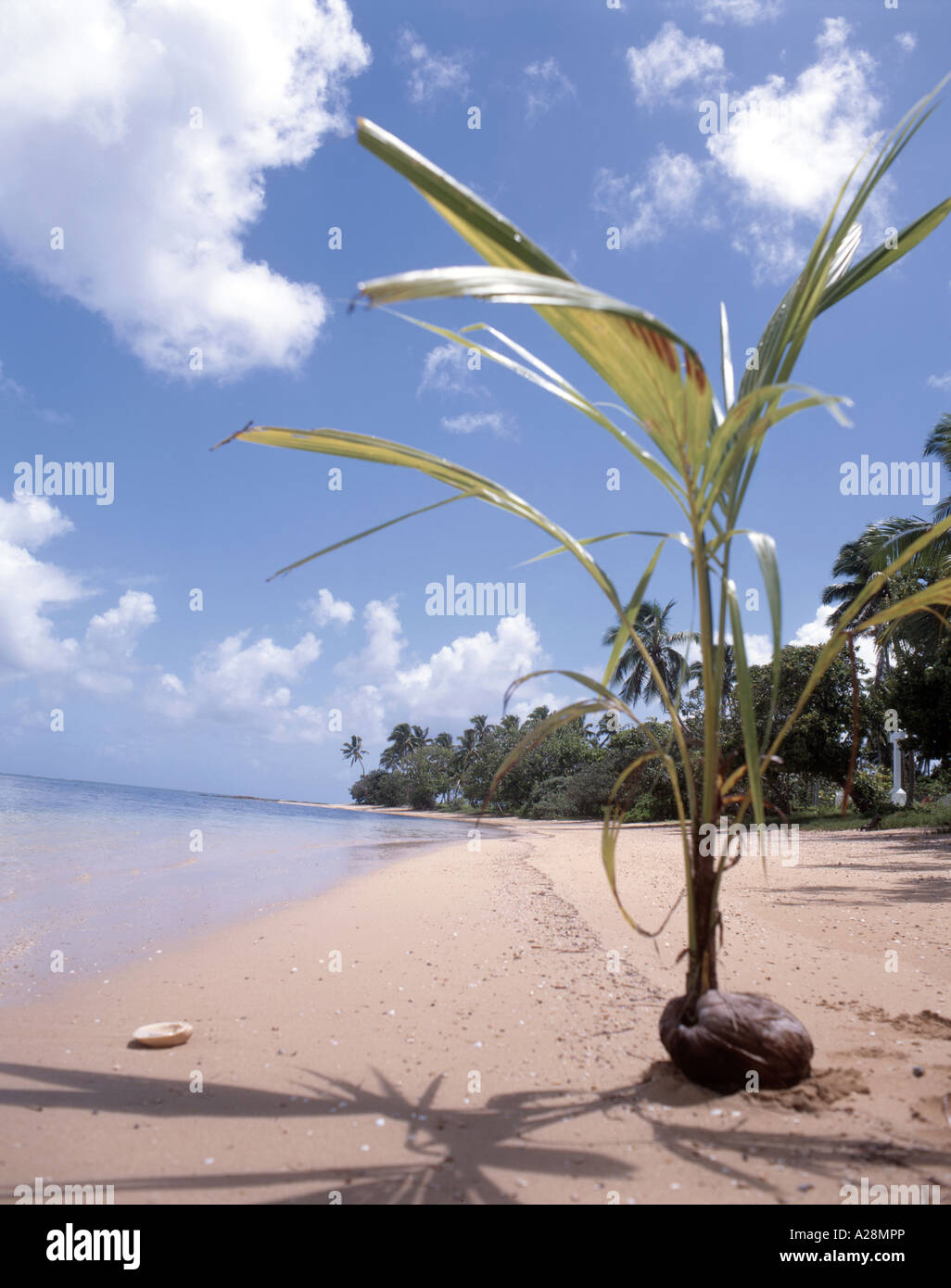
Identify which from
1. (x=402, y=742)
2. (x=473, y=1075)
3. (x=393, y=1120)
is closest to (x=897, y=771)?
(x=473, y=1075)

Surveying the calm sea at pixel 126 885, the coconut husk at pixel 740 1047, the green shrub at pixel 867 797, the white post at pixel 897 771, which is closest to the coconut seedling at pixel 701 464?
the coconut husk at pixel 740 1047

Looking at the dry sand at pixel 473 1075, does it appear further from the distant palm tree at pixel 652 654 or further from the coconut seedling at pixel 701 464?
the distant palm tree at pixel 652 654

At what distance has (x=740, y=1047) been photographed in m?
2.92

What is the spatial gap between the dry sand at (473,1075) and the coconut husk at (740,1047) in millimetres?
79

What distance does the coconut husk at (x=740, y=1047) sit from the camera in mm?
Result: 2920

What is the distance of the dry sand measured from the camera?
2.43 m

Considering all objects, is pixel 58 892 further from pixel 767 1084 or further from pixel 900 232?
pixel 900 232

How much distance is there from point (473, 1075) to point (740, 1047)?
1176mm

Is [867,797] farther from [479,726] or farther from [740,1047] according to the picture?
[479,726]

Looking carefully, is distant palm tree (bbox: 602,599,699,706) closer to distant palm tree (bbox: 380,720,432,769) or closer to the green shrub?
the green shrub

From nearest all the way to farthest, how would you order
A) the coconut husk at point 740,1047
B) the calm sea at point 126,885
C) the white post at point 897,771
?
the coconut husk at point 740,1047 < the calm sea at point 126,885 < the white post at point 897,771

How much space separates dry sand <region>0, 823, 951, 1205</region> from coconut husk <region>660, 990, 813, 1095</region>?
79 mm

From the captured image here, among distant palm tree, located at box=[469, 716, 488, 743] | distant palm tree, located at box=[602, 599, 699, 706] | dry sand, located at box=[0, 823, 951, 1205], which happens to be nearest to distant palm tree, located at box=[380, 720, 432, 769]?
distant palm tree, located at box=[469, 716, 488, 743]

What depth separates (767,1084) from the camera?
295cm
